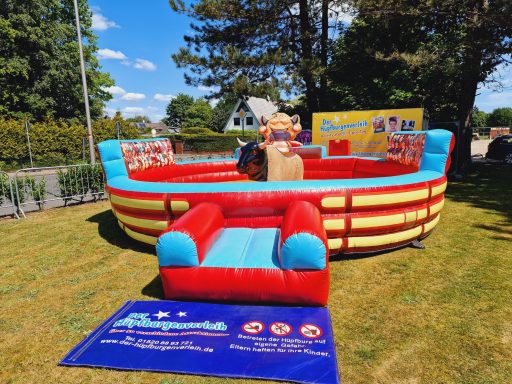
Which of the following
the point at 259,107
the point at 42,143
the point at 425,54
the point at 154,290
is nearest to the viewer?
the point at 154,290

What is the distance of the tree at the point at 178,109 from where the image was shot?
254 feet

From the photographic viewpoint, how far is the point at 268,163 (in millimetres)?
5820

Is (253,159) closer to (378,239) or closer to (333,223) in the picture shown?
(333,223)

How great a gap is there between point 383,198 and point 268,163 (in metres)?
2.14

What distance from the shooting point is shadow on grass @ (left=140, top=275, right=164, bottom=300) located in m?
3.77

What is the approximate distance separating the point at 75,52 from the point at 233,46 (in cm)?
1997

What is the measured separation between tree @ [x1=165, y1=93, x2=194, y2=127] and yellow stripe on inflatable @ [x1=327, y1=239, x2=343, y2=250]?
76150 millimetres

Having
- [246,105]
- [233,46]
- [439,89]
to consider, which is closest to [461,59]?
[439,89]

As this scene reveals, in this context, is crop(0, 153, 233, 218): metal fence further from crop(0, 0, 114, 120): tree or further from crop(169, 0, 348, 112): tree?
crop(0, 0, 114, 120): tree

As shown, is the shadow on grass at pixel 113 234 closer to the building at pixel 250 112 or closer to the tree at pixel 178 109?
the building at pixel 250 112

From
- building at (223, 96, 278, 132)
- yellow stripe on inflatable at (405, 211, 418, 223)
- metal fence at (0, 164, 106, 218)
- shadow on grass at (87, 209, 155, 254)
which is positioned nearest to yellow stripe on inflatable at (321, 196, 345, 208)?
yellow stripe on inflatable at (405, 211, 418, 223)

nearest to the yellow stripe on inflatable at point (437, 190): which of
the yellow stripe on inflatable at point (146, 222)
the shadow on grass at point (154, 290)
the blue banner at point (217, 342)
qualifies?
the blue banner at point (217, 342)

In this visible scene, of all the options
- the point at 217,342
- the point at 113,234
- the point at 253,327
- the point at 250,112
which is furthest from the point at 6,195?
the point at 250,112

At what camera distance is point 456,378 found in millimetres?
2400
